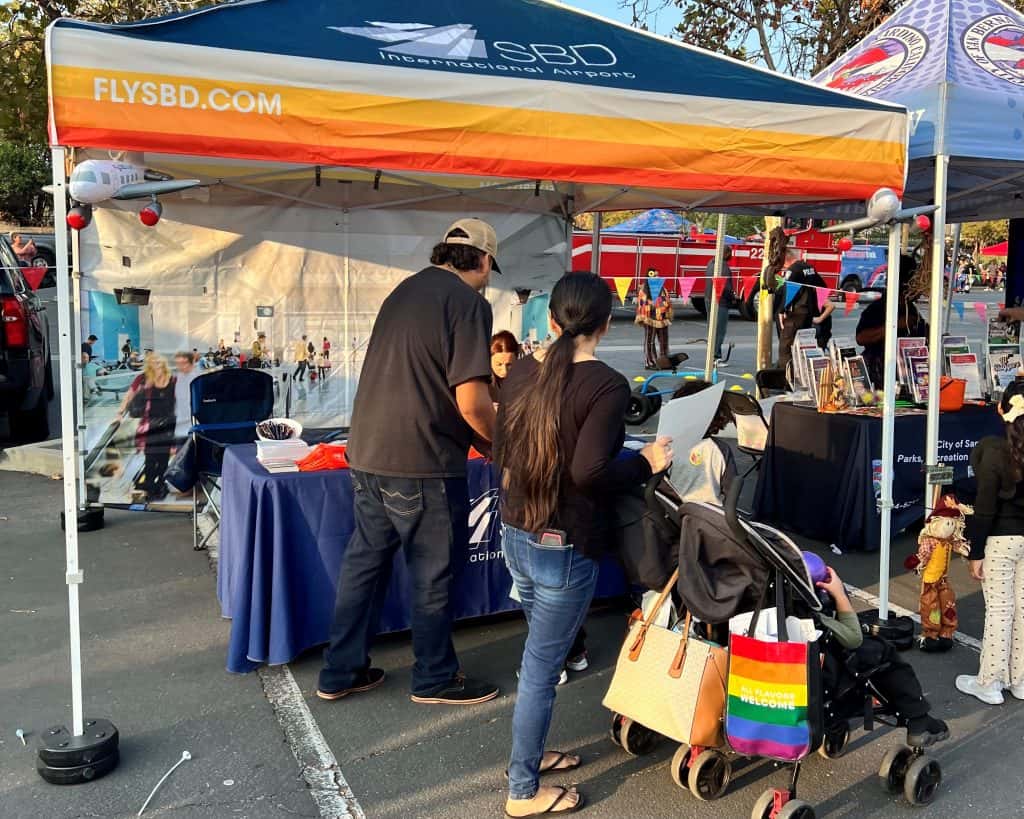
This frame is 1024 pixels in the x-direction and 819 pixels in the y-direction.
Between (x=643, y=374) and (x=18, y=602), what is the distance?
401 inches

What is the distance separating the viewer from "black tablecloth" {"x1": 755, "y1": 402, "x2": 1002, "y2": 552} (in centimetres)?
563

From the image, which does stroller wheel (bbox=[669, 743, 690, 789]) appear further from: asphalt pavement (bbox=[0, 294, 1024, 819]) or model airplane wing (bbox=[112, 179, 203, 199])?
model airplane wing (bbox=[112, 179, 203, 199])

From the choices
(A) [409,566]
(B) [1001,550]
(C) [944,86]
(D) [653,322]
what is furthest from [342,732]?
(D) [653,322]

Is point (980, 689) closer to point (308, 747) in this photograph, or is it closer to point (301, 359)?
point (308, 747)

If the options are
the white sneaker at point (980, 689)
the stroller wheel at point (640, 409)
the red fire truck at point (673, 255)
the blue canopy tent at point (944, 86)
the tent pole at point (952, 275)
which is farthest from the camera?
the red fire truck at point (673, 255)

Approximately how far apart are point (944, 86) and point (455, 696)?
3702mm

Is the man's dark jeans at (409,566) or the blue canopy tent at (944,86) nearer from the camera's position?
the man's dark jeans at (409,566)

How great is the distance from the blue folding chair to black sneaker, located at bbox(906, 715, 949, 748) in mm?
3583

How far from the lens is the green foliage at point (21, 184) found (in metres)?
29.5

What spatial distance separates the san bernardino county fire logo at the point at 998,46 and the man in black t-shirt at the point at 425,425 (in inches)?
128

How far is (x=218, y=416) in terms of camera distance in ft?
18.9

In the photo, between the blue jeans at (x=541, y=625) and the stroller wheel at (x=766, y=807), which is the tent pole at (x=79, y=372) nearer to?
the blue jeans at (x=541, y=625)

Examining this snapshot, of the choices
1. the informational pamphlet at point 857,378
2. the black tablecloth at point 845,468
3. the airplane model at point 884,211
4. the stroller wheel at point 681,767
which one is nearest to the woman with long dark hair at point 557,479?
the stroller wheel at point 681,767

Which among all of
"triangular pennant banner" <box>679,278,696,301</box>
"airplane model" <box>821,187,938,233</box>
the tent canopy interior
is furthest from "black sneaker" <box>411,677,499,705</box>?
"triangular pennant banner" <box>679,278,696,301</box>
